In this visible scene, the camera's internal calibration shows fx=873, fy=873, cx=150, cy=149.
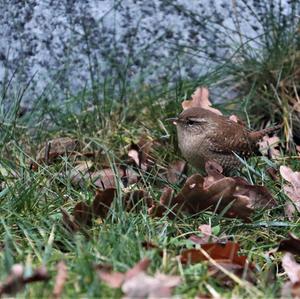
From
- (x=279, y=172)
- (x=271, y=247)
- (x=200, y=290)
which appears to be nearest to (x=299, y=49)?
(x=279, y=172)

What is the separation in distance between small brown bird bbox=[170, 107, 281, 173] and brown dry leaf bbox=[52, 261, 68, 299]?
215 centimetres

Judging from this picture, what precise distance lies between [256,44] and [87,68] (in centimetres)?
115

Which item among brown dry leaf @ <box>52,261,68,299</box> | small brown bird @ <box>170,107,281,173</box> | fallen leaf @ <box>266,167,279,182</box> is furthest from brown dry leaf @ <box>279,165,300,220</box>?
brown dry leaf @ <box>52,261,68,299</box>

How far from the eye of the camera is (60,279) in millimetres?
2793

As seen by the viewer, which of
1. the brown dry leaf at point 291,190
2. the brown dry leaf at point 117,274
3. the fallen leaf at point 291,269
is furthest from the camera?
the brown dry leaf at point 291,190

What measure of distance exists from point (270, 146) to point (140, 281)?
9.02ft

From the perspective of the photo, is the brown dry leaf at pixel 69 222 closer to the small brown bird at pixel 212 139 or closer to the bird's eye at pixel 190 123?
the small brown bird at pixel 212 139

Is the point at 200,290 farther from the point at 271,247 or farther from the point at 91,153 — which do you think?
the point at 91,153

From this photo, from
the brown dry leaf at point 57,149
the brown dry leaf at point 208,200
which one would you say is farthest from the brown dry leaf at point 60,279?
the brown dry leaf at point 57,149

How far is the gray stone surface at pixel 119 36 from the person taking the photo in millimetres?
5785

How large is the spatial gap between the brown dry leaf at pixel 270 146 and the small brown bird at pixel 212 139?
14 cm

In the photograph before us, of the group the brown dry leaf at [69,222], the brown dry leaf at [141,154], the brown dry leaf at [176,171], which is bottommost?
the brown dry leaf at [176,171]

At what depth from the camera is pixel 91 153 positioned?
506 cm

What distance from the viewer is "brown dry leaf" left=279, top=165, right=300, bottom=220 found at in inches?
166
